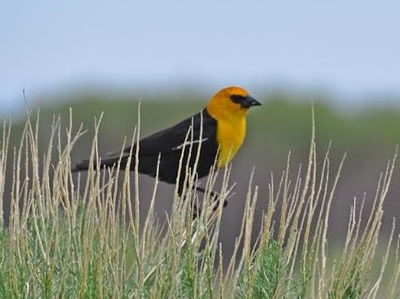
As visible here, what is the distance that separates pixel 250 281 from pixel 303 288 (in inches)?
14.9

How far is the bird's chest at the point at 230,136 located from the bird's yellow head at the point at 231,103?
0.09 m

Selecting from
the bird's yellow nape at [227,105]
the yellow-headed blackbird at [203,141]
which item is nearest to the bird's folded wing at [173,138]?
the yellow-headed blackbird at [203,141]

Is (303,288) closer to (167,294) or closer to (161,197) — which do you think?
(167,294)

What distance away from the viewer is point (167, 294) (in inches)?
237

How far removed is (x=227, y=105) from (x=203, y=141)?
0.48 m

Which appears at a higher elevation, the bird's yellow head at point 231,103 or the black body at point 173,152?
the bird's yellow head at point 231,103

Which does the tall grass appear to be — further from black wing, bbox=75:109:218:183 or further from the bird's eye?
the bird's eye

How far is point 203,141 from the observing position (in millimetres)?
8219

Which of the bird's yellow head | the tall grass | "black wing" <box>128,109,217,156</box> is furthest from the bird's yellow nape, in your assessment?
the tall grass

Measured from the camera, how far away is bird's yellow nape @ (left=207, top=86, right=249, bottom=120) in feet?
28.0

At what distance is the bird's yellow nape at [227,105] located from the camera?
854 cm

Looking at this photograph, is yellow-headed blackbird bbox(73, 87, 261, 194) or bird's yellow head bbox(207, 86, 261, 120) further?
bird's yellow head bbox(207, 86, 261, 120)

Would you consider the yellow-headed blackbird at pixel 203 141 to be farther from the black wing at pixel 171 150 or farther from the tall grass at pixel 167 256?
the tall grass at pixel 167 256

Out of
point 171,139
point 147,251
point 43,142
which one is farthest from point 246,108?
point 43,142
